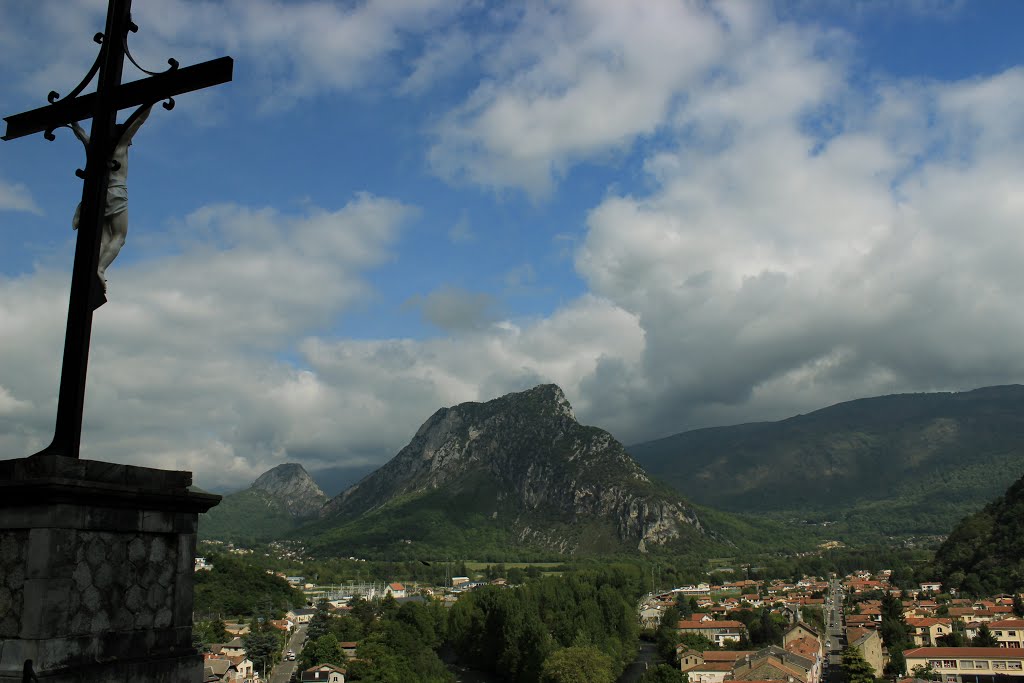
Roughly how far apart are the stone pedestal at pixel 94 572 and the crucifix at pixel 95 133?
0.50 metres

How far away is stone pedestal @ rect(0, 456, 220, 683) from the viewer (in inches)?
207

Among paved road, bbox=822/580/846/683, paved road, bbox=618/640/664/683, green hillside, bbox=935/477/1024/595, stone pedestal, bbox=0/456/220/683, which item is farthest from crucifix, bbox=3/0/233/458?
green hillside, bbox=935/477/1024/595

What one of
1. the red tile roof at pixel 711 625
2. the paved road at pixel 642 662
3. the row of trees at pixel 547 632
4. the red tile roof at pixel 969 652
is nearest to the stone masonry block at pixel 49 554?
the row of trees at pixel 547 632

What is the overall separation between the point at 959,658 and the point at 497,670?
43788 millimetres

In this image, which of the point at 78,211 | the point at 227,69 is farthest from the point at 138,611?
the point at 227,69

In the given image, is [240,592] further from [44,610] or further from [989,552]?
[44,610]

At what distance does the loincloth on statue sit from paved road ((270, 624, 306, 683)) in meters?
85.1

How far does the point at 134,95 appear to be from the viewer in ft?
21.5

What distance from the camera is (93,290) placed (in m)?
6.13

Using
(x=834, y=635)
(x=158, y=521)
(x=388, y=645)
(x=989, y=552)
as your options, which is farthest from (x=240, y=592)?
(x=158, y=521)

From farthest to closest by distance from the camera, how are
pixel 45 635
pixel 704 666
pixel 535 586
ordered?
pixel 535 586 → pixel 704 666 → pixel 45 635

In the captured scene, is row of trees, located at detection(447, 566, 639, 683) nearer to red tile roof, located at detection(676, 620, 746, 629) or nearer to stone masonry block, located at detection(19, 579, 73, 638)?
red tile roof, located at detection(676, 620, 746, 629)

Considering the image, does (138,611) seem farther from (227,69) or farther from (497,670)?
(497,670)

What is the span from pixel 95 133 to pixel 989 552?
16052 centimetres
